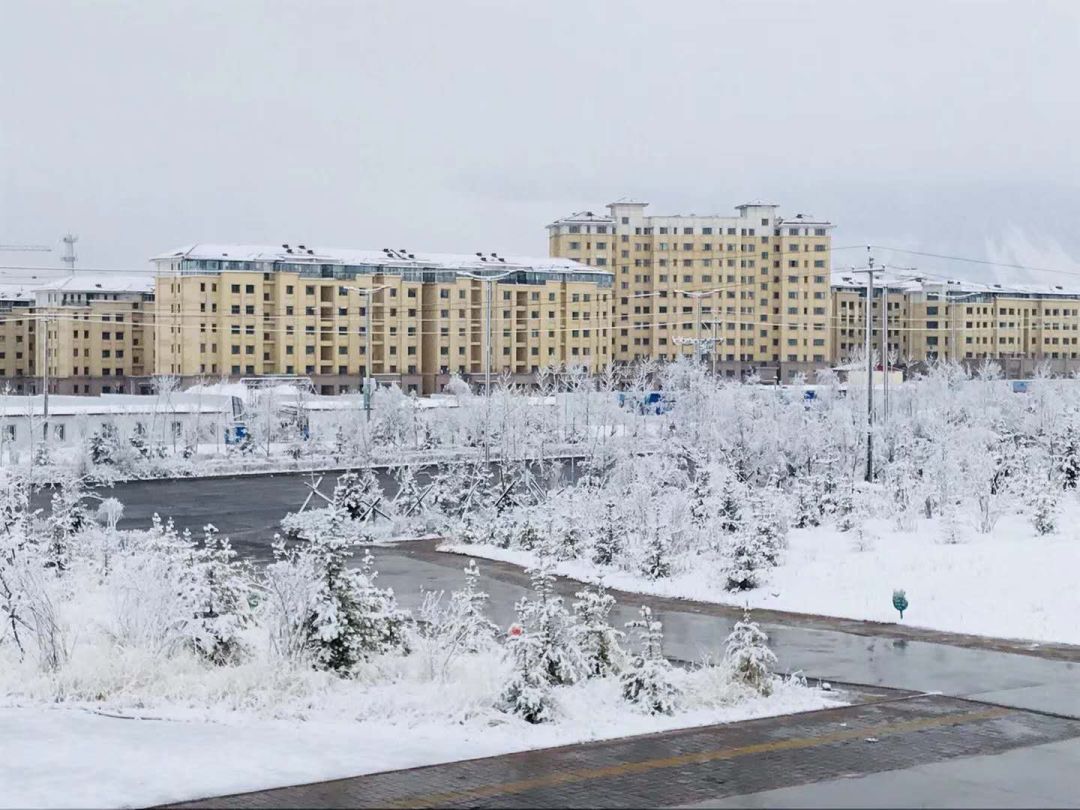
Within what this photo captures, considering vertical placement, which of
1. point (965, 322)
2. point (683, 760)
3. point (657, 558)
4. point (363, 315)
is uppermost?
point (965, 322)

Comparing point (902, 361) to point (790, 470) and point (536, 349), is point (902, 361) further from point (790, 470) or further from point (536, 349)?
point (790, 470)

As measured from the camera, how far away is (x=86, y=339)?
98.8m

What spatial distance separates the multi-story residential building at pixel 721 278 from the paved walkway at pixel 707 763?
94.7 metres

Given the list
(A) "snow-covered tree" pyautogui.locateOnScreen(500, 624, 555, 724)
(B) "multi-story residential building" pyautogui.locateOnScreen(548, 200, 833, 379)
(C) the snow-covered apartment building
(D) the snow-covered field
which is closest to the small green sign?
(D) the snow-covered field

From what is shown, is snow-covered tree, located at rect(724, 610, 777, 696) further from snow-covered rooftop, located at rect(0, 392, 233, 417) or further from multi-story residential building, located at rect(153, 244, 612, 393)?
multi-story residential building, located at rect(153, 244, 612, 393)

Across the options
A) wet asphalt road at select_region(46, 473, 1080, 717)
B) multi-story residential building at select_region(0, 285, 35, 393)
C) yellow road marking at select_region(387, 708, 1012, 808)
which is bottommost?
wet asphalt road at select_region(46, 473, 1080, 717)

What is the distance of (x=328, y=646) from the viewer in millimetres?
11719

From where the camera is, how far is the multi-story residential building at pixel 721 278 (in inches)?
4225

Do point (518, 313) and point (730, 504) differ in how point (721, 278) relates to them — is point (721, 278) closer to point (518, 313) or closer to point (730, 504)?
point (518, 313)

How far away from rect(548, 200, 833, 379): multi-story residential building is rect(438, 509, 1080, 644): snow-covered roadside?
279 ft

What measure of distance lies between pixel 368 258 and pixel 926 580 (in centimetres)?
7770

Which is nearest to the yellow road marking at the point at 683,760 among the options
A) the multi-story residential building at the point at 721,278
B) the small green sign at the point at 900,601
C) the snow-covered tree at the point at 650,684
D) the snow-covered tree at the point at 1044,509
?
the snow-covered tree at the point at 650,684

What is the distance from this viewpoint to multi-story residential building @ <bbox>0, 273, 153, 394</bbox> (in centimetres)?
9706

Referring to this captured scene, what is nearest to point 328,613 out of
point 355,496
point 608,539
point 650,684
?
point 650,684
